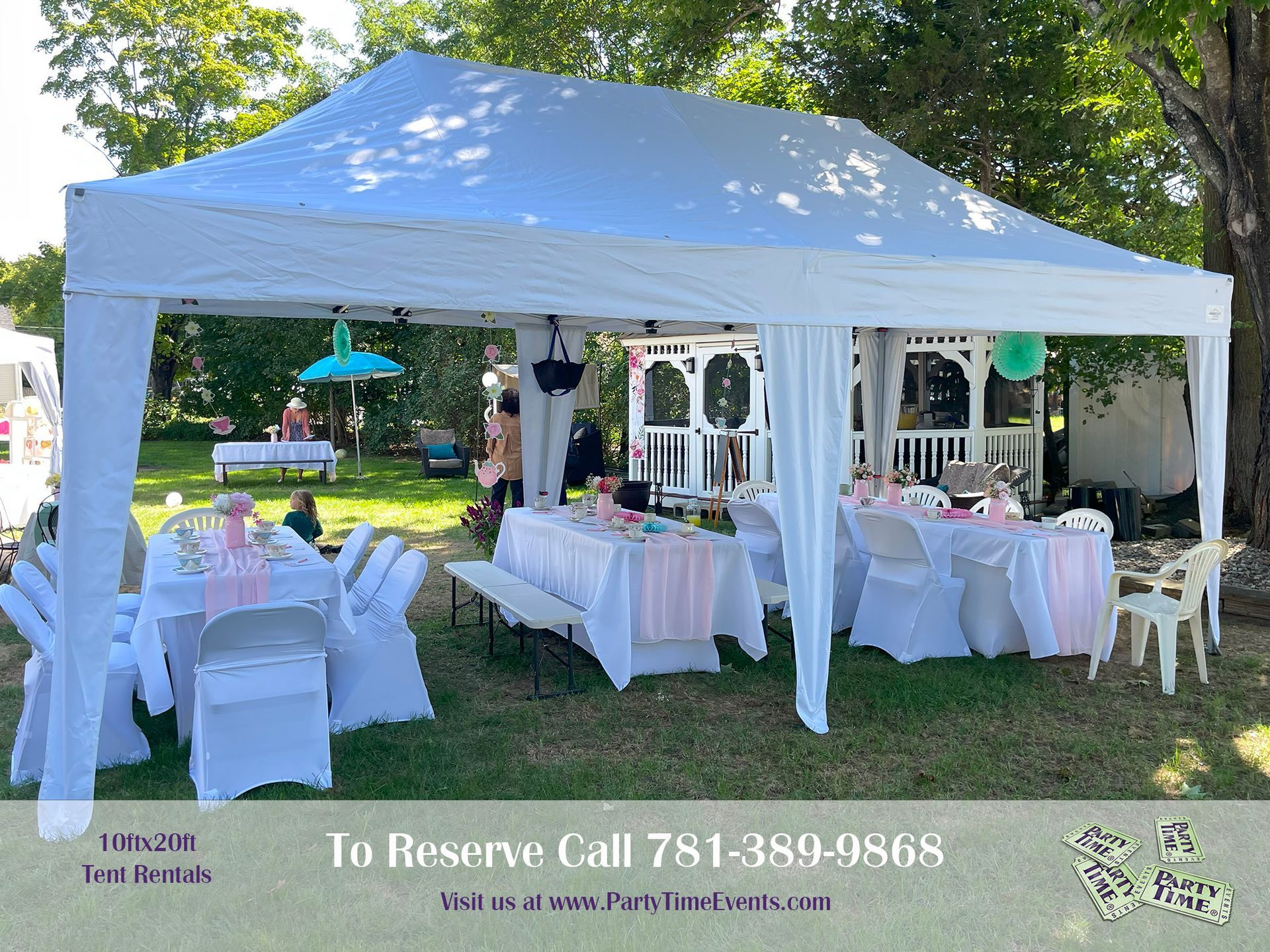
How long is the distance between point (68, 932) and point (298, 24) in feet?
88.9

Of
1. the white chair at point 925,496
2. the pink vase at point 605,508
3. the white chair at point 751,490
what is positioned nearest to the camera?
the pink vase at point 605,508

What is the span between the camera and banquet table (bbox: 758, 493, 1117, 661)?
546cm

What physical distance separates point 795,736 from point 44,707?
320cm

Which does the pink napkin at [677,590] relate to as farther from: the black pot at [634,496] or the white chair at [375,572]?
the black pot at [634,496]

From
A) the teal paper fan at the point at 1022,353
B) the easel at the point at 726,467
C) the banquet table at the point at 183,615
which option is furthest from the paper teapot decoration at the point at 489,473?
the teal paper fan at the point at 1022,353

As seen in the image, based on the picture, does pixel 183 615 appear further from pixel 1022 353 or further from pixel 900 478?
pixel 1022 353

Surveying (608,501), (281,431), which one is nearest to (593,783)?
(608,501)

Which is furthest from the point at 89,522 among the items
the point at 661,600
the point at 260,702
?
the point at 661,600

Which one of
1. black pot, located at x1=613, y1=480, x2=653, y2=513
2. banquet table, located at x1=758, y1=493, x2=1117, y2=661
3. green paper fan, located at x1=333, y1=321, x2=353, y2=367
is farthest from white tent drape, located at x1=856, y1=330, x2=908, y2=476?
green paper fan, located at x1=333, y1=321, x2=353, y2=367

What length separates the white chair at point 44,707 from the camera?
376 cm

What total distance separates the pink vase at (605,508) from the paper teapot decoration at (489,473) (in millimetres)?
1929

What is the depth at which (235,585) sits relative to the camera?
14.3ft

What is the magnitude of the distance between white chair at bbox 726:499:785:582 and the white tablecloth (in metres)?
9.74

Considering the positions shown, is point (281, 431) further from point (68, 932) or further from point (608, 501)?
point (68, 932)
